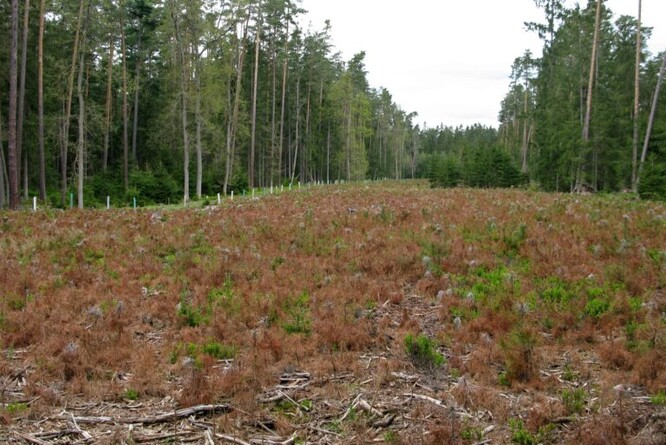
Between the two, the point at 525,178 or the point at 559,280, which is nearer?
the point at 559,280

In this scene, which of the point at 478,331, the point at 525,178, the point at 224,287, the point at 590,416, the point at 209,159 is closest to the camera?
the point at 590,416

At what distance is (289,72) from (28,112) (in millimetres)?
31478

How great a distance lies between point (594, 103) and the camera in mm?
35062

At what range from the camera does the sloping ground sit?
208 inches

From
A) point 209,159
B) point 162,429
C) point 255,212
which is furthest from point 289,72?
point 162,429

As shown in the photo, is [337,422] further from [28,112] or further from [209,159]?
[209,159]

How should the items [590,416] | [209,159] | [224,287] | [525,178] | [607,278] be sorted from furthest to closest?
[209,159] < [525,178] < [224,287] < [607,278] < [590,416]

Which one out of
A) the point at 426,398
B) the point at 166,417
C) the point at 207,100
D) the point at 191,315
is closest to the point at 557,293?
the point at 426,398

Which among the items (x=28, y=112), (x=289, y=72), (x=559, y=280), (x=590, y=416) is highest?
(x=289, y=72)

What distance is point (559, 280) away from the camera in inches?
377

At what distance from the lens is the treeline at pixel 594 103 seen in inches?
1319

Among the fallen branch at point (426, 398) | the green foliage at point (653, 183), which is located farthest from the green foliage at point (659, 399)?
the green foliage at point (653, 183)

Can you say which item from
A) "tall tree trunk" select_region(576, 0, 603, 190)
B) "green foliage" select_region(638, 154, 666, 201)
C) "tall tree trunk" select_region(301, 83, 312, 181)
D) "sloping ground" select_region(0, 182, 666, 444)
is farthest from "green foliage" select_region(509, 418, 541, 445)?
"tall tree trunk" select_region(301, 83, 312, 181)

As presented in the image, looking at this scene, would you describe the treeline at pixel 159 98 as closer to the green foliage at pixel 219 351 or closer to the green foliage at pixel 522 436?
the green foliage at pixel 219 351
